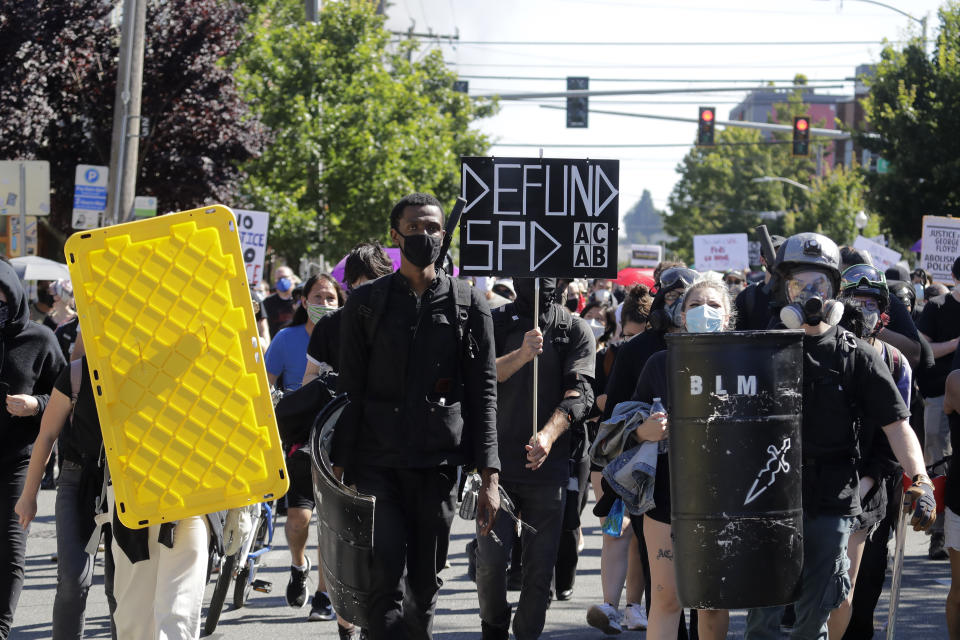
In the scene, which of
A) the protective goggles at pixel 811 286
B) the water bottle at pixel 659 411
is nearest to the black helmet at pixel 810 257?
the protective goggles at pixel 811 286

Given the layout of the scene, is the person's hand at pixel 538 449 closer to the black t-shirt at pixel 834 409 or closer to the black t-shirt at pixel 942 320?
the black t-shirt at pixel 834 409

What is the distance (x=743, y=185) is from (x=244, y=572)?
62.7 metres

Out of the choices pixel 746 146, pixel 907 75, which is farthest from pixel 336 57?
pixel 746 146

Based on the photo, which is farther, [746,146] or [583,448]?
[746,146]

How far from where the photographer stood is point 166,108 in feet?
73.7

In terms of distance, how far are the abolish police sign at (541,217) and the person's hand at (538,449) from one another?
2.93ft

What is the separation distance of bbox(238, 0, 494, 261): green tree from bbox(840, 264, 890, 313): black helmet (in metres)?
21.6

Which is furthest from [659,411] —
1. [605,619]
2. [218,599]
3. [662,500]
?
[218,599]

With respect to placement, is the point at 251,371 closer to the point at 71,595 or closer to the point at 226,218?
the point at 226,218

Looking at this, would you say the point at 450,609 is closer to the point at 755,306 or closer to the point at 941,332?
the point at 755,306

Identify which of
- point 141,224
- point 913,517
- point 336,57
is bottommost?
point 913,517

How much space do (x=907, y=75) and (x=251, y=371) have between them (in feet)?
84.0

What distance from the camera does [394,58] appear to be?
33.1 metres

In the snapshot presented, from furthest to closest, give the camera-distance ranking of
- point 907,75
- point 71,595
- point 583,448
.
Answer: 1. point 907,75
2. point 583,448
3. point 71,595
